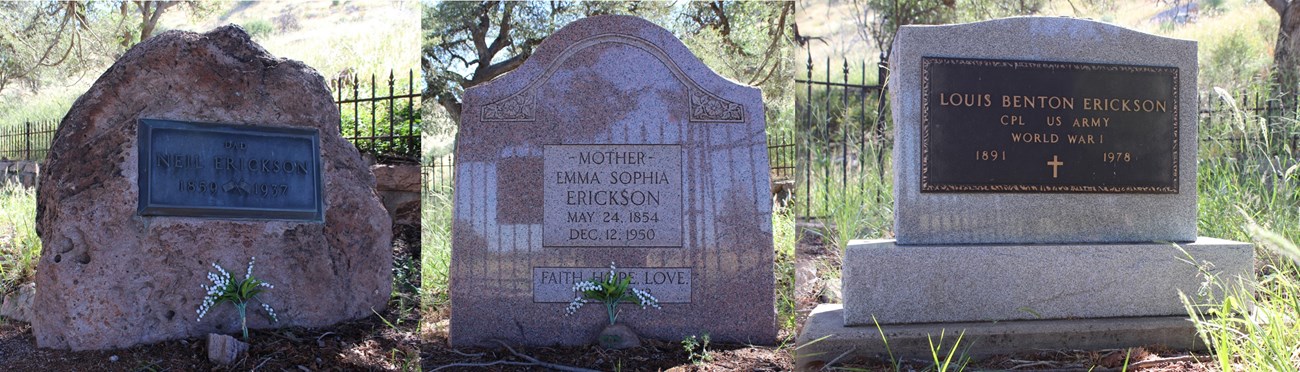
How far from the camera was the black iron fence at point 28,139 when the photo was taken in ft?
15.1

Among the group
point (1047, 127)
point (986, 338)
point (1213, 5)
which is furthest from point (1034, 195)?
point (1213, 5)

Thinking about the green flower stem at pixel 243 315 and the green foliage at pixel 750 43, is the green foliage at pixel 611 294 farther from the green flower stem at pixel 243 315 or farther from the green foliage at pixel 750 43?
the green foliage at pixel 750 43

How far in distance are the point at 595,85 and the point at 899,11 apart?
6.98 metres

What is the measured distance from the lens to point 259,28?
5.07 metres

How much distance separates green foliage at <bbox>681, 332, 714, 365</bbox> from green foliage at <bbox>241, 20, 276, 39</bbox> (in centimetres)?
300

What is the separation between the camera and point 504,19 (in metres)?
6.11

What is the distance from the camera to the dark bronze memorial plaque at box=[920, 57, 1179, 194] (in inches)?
165

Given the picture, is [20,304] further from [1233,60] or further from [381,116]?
[1233,60]

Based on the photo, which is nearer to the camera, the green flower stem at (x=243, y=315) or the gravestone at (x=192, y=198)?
the gravestone at (x=192, y=198)

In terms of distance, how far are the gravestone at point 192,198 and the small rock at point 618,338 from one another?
132 cm

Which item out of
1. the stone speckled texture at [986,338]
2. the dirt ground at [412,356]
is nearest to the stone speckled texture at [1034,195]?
the stone speckled texture at [986,338]

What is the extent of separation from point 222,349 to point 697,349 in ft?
7.00

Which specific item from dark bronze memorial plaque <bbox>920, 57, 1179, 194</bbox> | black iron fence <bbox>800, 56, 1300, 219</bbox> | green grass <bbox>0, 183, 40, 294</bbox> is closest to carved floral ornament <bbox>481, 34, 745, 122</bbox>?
dark bronze memorial plaque <bbox>920, 57, 1179, 194</bbox>

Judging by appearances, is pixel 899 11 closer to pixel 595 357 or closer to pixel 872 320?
pixel 872 320
